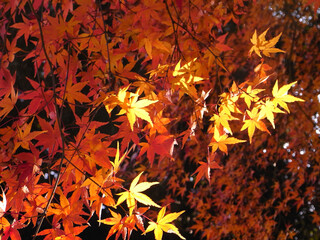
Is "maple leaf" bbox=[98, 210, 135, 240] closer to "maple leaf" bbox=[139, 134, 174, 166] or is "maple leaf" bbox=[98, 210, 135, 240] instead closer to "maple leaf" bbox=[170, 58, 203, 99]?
"maple leaf" bbox=[139, 134, 174, 166]

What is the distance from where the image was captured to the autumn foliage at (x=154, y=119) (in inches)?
39.8

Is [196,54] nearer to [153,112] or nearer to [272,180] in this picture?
[153,112]

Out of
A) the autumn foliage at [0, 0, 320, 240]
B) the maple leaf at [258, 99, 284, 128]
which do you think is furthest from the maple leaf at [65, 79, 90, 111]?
the maple leaf at [258, 99, 284, 128]

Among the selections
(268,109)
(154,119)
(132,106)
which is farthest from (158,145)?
(268,109)

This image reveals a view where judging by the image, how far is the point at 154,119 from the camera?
3.55ft

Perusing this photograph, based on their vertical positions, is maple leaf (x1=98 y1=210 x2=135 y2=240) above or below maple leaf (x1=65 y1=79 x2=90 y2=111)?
below

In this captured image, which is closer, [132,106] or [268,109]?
[132,106]

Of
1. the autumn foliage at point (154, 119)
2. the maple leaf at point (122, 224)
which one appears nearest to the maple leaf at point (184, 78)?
the autumn foliage at point (154, 119)

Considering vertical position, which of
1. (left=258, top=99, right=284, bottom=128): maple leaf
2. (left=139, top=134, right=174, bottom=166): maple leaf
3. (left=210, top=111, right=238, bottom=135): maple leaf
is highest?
(left=258, top=99, right=284, bottom=128): maple leaf

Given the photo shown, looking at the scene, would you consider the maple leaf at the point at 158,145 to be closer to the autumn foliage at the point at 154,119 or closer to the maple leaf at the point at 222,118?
the autumn foliage at the point at 154,119

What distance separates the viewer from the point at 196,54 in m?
1.32

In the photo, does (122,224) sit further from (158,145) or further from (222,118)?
(222,118)

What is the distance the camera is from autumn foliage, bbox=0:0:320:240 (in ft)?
3.32

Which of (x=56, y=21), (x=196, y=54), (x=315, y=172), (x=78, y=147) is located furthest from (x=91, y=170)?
(x=315, y=172)
